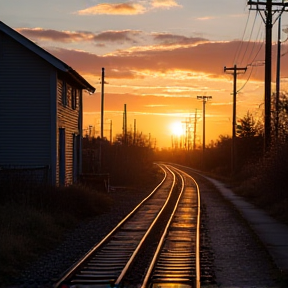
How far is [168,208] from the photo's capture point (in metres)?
26.3

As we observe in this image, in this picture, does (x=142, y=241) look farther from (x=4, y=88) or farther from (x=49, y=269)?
(x=4, y=88)

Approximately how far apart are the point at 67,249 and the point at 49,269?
2571 mm

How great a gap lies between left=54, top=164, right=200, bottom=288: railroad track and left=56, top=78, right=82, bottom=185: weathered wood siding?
6614 millimetres

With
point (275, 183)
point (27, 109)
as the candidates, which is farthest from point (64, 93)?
point (275, 183)

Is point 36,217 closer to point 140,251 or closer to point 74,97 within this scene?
point 140,251

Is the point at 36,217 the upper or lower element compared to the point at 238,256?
upper

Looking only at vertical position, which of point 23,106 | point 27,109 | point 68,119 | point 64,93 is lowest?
point 68,119

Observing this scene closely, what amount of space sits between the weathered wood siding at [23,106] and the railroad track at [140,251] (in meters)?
5.34

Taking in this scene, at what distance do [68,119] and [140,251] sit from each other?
15499 millimetres

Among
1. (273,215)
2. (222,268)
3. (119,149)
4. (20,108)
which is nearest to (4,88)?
(20,108)

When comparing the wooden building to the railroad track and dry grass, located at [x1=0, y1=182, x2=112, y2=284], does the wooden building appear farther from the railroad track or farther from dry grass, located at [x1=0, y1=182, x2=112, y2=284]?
the railroad track

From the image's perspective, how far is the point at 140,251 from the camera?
14.3 meters

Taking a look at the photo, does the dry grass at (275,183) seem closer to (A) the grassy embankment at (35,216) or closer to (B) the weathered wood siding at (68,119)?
(A) the grassy embankment at (35,216)

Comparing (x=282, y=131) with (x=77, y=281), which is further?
(x=282, y=131)
